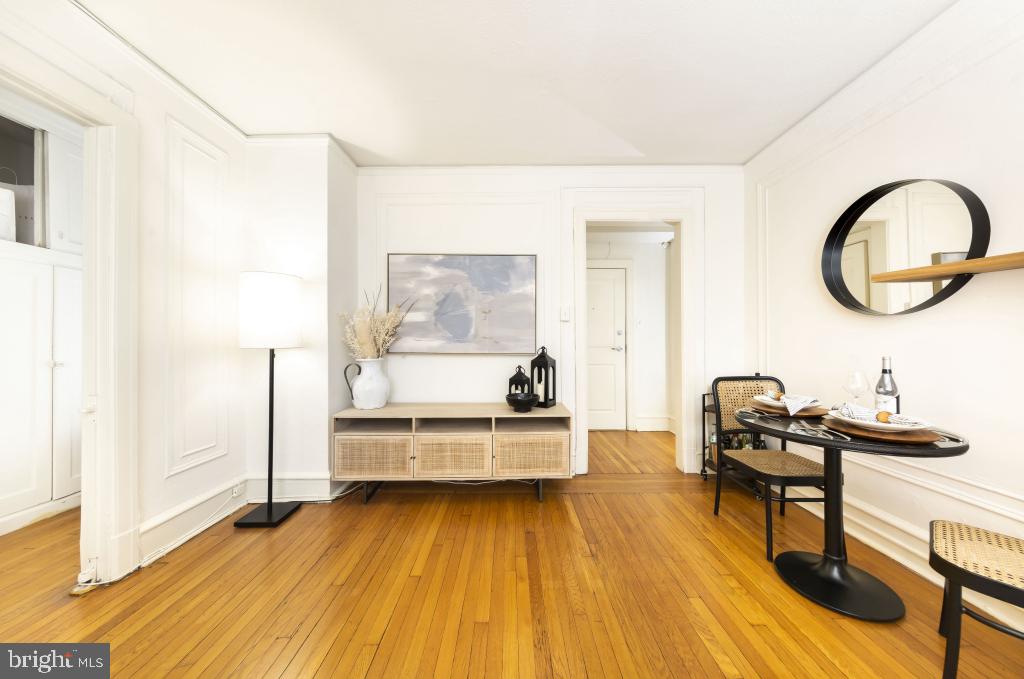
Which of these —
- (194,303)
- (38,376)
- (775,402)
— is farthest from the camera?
(38,376)

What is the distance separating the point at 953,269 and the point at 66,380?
4830 millimetres

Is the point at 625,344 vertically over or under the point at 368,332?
under

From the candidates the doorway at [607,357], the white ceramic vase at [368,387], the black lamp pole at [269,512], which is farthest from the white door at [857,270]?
the black lamp pole at [269,512]

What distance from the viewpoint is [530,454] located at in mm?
2721

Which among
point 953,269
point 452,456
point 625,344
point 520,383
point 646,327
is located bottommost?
point 452,456

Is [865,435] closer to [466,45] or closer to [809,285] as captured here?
[809,285]

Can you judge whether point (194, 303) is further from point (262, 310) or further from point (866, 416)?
point (866, 416)

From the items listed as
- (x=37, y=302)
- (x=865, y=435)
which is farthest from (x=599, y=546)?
(x=37, y=302)

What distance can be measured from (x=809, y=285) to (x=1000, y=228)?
102cm

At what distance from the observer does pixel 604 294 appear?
4.91 meters

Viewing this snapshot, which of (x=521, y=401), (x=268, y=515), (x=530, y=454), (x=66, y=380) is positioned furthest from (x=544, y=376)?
(x=66, y=380)

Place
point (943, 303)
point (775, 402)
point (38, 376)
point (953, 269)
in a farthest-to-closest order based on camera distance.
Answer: point (38, 376), point (775, 402), point (943, 303), point (953, 269)
